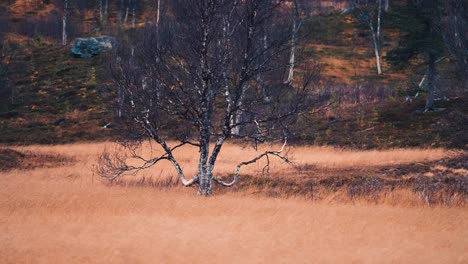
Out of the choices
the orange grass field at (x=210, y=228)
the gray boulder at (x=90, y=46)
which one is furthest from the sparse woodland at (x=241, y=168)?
the gray boulder at (x=90, y=46)

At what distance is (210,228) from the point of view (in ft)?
41.3

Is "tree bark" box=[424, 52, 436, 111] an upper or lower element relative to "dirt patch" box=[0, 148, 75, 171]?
upper

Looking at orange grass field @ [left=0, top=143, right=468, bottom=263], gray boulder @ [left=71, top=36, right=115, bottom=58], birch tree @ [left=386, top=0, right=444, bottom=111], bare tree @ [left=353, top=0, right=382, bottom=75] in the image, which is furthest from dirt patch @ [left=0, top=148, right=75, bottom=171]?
bare tree @ [left=353, top=0, right=382, bottom=75]

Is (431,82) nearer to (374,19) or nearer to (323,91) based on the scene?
(323,91)

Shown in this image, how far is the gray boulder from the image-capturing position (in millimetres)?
56406

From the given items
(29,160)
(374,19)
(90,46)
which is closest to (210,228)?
(29,160)

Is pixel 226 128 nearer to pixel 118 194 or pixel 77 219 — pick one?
pixel 118 194

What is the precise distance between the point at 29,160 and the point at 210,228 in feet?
59.8

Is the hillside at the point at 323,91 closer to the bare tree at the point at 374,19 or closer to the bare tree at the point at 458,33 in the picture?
the bare tree at the point at 374,19

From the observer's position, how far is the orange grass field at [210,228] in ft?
34.6

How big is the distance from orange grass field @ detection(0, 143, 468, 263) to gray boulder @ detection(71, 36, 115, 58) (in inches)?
1539

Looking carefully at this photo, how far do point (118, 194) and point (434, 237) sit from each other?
391 inches

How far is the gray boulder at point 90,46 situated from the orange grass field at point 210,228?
128 ft

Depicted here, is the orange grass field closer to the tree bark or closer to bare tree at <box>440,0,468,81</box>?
bare tree at <box>440,0,468,81</box>
